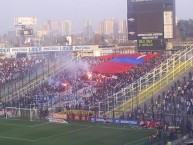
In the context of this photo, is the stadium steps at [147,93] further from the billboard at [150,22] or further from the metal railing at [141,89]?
the billboard at [150,22]

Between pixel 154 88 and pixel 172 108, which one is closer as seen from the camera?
pixel 172 108

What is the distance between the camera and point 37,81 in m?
54.8

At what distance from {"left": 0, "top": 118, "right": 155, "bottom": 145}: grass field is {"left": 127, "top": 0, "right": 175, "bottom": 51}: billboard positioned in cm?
1079

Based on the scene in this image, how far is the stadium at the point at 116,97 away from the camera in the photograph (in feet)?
102

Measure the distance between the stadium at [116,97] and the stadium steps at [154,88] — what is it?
0.27 ft

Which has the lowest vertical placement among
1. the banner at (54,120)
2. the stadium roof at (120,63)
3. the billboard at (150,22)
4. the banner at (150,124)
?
the banner at (54,120)

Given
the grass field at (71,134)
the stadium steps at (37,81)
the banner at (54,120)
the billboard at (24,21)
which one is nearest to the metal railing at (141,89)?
the banner at (54,120)

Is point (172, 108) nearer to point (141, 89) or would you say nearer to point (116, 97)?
point (116, 97)

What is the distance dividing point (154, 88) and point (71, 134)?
11093 mm

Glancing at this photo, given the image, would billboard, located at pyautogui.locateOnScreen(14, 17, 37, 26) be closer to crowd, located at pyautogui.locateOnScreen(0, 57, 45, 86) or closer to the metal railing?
crowd, located at pyautogui.locateOnScreen(0, 57, 45, 86)

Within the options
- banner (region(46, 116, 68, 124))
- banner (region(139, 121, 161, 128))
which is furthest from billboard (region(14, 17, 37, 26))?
banner (region(139, 121, 161, 128))

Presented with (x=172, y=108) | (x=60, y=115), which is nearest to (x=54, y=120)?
(x=60, y=115)

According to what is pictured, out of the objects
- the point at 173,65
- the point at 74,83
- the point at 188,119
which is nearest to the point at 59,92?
the point at 74,83

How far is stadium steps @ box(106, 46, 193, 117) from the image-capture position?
38656 mm
